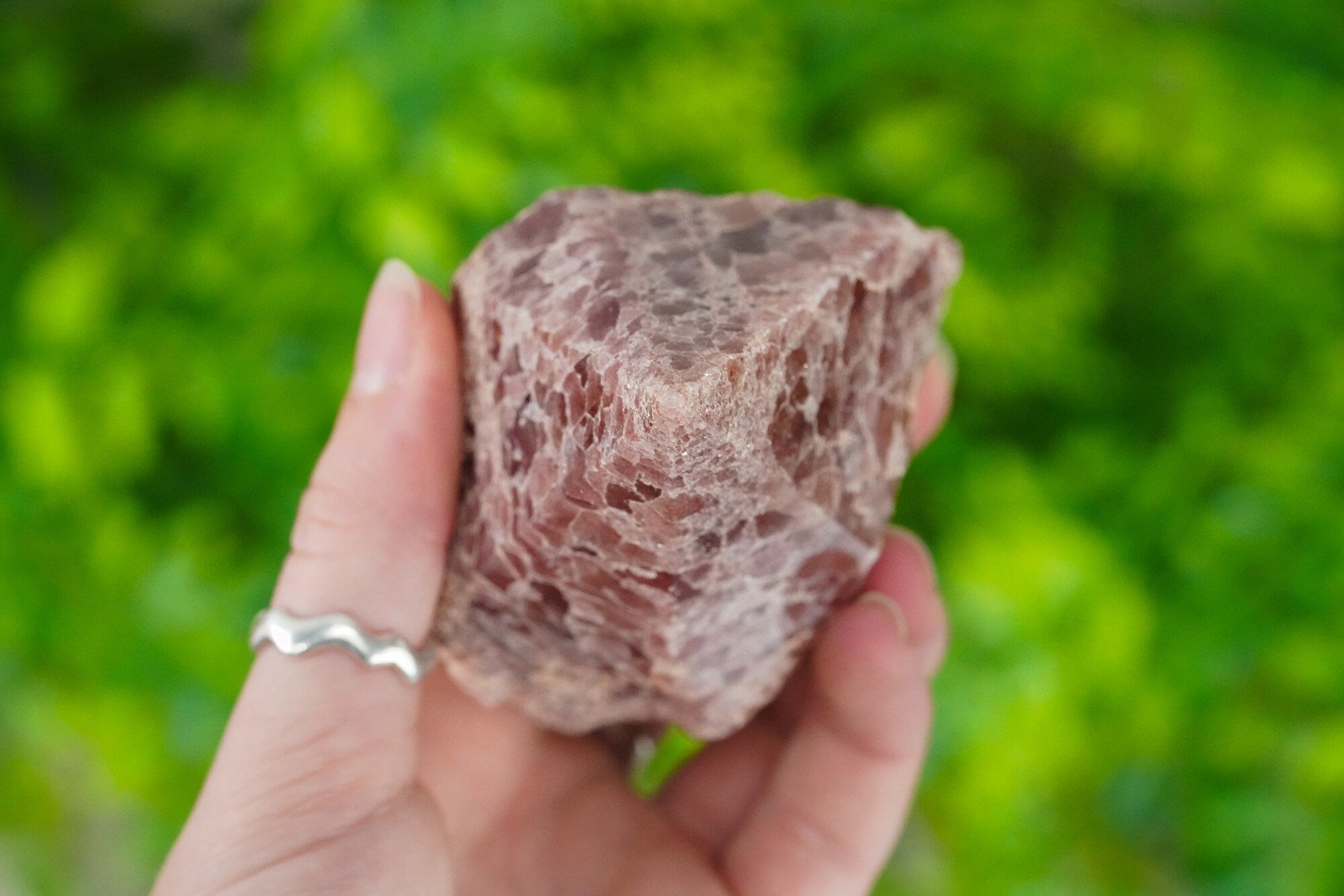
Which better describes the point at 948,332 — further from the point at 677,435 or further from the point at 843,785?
the point at 677,435

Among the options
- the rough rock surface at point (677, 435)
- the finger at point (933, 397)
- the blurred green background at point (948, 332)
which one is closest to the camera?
the rough rock surface at point (677, 435)

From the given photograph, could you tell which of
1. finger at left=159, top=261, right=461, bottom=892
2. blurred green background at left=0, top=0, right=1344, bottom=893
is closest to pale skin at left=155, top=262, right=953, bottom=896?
finger at left=159, top=261, right=461, bottom=892

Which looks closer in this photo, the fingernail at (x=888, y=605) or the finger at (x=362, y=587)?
the finger at (x=362, y=587)

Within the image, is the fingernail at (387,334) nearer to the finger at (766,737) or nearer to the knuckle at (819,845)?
the finger at (766,737)

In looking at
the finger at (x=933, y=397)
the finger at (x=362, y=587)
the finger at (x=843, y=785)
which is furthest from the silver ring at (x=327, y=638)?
the finger at (x=933, y=397)

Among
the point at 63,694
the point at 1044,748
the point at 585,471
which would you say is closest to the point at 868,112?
the point at 1044,748

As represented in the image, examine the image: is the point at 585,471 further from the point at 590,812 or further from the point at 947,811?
the point at 947,811
